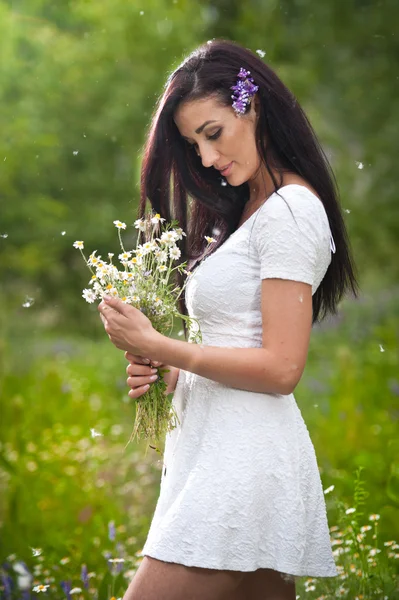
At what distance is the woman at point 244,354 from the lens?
84.4 inches

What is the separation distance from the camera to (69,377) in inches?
321

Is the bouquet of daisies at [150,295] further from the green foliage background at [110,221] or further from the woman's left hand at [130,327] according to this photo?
the green foliage background at [110,221]

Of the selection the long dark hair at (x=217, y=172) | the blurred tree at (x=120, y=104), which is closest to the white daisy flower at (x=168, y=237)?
the long dark hair at (x=217, y=172)

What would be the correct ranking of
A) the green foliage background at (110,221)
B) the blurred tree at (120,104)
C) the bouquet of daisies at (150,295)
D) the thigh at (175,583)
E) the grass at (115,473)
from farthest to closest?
the blurred tree at (120,104)
the green foliage background at (110,221)
the grass at (115,473)
the bouquet of daisies at (150,295)
the thigh at (175,583)

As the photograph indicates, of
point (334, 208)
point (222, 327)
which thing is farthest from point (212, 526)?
point (334, 208)

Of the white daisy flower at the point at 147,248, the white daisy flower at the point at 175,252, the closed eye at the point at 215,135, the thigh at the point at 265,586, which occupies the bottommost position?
the thigh at the point at 265,586

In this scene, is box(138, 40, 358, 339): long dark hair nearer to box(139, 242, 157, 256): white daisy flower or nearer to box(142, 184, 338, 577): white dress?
box(142, 184, 338, 577): white dress

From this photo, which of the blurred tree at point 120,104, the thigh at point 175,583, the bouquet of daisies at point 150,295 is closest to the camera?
the thigh at point 175,583

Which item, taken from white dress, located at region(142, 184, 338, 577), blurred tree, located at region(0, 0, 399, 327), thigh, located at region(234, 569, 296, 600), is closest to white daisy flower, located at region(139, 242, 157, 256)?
white dress, located at region(142, 184, 338, 577)

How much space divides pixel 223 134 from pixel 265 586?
1.26 m

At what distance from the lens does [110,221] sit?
1198 centimetres

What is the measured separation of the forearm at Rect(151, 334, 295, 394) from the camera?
2.13 meters

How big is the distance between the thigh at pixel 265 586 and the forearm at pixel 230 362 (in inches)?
23.2

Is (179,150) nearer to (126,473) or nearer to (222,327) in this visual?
(222,327)
